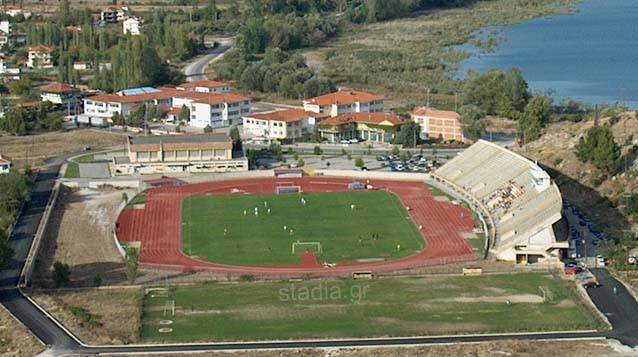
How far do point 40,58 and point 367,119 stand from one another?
2709 cm

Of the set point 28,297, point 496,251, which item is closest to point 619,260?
point 496,251

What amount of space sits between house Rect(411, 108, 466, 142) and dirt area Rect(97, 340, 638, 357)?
2307 cm

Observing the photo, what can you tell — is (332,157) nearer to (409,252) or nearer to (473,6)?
(409,252)

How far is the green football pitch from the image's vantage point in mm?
29234

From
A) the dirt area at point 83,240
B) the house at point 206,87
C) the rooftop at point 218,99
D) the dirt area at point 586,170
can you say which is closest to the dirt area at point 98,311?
the dirt area at point 83,240

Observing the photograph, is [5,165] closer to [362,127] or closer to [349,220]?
[349,220]

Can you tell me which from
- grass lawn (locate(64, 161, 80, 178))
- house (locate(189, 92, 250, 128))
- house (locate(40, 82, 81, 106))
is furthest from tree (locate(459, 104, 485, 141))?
house (locate(40, 82, 81, 106))

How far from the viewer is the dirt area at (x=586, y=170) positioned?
32706 millimetres

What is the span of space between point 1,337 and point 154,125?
91.1 ft

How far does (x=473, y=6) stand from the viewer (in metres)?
96.2

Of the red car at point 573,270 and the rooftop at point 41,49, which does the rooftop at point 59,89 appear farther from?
the red car at point 573,270

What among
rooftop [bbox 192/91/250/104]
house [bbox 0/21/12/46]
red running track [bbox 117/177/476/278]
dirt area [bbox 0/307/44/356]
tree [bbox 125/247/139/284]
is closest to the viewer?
dirt area [bbox 0/307/44/356]

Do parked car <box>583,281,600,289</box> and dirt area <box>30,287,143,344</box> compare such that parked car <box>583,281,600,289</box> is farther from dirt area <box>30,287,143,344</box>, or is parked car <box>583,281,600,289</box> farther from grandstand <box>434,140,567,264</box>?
dirt area <box>30,287,143,344</box>

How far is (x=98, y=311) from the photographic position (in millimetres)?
24594
